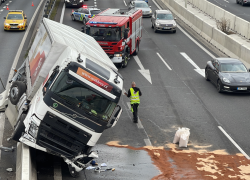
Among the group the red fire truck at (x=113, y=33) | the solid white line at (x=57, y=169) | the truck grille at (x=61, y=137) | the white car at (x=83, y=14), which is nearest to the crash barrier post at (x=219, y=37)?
the red fire truck at (x=113, y=33)

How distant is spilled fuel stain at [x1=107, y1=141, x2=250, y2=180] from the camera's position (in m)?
13.1

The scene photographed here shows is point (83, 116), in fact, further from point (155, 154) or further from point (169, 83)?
point (169, 83)

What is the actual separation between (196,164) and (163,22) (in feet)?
80.6

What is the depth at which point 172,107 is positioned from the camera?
64.2 ft

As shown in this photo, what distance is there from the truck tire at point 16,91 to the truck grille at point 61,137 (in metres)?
3.16

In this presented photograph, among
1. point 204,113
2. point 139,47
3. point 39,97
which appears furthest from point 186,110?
point 139,47

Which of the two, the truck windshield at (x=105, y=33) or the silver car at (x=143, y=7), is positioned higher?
the truck windshield at (x=105, y=33)

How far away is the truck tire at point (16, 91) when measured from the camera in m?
14.7

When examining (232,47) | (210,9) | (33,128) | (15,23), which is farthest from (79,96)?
(210,9)

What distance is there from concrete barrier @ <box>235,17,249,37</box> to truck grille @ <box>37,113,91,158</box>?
22574 millimetres

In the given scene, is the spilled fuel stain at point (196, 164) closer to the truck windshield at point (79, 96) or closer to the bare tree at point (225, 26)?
the truck windshield at point (79, 96)

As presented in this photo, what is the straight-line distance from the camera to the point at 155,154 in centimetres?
1462

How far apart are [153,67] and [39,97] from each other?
15.1 metres

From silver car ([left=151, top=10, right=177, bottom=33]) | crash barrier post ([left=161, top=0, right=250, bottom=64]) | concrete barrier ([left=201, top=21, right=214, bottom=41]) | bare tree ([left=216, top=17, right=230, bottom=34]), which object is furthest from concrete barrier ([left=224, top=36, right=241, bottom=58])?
silver car ([left=151, top=10, right=177, bottom=33])
